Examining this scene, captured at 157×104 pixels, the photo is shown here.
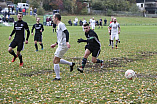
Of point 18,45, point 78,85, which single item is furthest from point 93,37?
point 18,45

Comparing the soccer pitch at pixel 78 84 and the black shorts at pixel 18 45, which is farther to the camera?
the black shorts at pixel 18 45

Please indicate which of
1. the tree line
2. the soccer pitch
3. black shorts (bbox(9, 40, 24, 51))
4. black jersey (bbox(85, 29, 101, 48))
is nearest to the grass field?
the soccer pitch

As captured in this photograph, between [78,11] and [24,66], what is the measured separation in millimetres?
81342

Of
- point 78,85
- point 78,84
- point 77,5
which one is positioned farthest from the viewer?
point 77,5

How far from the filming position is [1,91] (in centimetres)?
853

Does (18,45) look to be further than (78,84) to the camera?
Yes

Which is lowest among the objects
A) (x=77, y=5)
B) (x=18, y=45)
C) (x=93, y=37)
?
(x=18, y=45)

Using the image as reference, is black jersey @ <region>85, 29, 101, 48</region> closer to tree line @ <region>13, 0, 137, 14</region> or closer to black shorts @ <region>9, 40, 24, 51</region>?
black shorts @ <region>9, 40, 24, 51</region>

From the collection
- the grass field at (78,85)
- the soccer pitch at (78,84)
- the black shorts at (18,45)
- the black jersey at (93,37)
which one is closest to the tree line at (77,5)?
the black shorts at (18,45)

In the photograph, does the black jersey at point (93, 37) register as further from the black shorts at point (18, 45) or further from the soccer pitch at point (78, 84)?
the black shorts at point (18, 45)

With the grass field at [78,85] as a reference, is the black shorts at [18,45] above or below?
above

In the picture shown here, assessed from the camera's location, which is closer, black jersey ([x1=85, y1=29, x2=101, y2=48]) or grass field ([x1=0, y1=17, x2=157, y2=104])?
grass field ([x1=0, y1=17, x2=157, y2=104])

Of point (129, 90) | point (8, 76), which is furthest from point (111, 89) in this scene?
point (8, 76)

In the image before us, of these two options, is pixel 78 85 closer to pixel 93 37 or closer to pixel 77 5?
pixel 93 37
